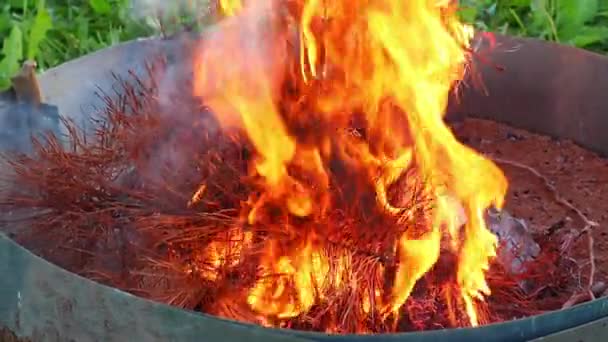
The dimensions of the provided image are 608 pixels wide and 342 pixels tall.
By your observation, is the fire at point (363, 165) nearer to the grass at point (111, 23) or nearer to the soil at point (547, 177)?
the soil at point (547, 177)

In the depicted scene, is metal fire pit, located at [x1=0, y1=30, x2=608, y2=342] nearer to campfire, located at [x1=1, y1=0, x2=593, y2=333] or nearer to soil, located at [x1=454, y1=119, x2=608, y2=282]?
campfire, located at [x1=1, y1=0, x2=593, y2=333]

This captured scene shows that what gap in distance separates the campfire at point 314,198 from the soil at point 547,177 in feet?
1.14

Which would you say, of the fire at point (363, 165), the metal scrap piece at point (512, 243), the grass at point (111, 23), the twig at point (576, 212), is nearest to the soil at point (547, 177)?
the twig at point (576, 212)

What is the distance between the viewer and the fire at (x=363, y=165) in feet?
6.60

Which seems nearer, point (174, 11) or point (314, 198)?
point (314, 198)

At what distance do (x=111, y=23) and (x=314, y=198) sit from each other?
2054mm

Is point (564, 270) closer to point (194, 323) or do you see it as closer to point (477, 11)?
point (194, 323)

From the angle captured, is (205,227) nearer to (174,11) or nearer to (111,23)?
(174,11)

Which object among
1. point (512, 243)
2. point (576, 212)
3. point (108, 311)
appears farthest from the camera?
point (576, 212)

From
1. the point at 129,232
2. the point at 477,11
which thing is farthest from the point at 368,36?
the point at 477,11

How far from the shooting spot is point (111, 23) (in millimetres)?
3832

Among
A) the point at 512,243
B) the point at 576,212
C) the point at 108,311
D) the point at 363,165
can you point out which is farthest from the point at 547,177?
the point at 108,311

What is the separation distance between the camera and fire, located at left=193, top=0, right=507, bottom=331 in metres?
2.01

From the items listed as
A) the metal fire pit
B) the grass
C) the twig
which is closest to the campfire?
the twig
